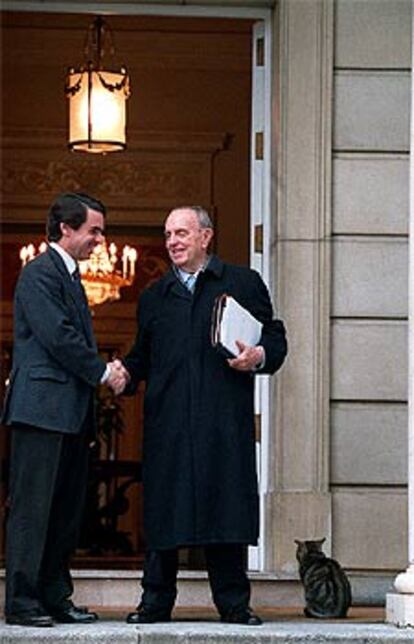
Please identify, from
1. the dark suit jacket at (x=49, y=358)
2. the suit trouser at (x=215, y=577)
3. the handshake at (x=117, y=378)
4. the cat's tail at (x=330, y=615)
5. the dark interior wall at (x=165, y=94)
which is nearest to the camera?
the dark suit jacket at (x=49, y=358)

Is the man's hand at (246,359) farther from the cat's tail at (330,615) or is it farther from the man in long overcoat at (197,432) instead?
the cat's tail at (330,615)

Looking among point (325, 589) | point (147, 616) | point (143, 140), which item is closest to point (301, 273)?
point (325, 589)

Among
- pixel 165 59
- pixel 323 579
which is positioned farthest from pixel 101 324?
pixel 323 579

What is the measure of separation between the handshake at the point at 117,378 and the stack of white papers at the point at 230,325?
36 cm

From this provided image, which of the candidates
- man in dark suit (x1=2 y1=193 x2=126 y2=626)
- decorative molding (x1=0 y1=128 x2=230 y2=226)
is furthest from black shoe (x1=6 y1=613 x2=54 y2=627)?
decorative molding (x1=0 y1=128 x2=230 y2=226)

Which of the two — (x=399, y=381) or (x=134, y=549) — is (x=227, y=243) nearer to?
(x=134, y=549)

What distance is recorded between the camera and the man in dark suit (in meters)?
8.13

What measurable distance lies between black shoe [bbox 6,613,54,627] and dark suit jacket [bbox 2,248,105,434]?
2.27 feet

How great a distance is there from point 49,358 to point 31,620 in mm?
970

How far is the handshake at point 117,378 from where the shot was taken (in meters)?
8.23

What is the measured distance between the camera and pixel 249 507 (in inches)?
330

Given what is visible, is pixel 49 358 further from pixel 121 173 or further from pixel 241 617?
pixel 121 173

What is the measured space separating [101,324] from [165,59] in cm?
236

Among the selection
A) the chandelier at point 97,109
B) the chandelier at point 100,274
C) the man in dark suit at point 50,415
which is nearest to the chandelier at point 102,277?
the chandelier at point 100,274
